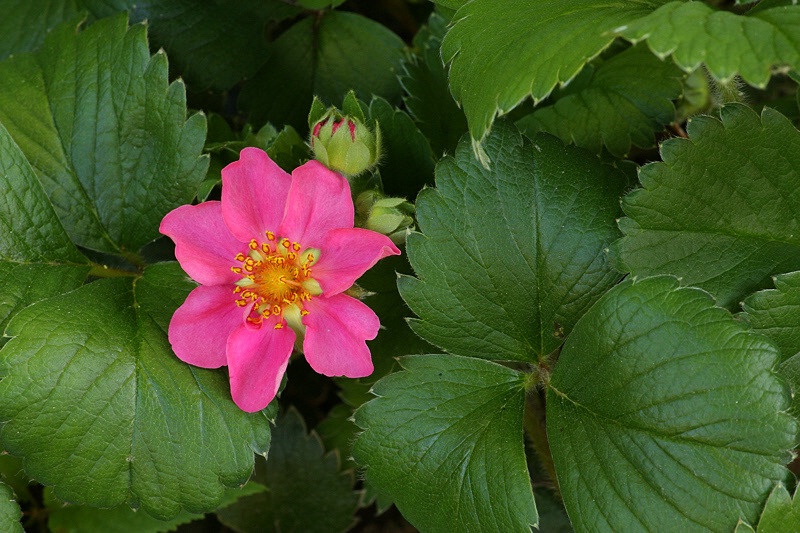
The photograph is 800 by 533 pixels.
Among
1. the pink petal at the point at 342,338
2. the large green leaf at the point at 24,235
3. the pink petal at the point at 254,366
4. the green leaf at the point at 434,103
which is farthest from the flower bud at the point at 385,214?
the large green leaf at the point at 24,235

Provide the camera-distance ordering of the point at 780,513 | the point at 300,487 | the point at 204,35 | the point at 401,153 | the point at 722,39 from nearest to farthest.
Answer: the point at 722,39, the point at 780,513, the point at 401,153, the point at 204,35, the point at 300,487

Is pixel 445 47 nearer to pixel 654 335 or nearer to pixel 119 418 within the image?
pixel 654 335

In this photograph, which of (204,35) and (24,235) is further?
(204,35)

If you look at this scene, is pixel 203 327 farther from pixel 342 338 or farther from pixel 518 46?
pixel 518 46

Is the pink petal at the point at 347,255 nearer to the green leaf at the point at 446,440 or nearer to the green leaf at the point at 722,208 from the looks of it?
the green leaf at the point at 446,440

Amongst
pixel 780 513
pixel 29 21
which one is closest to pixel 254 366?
pixel 780 513

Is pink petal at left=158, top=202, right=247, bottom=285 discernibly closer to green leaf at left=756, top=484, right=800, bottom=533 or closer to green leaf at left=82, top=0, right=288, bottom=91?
green leaf at left=82, top=0, right=288, bottom=91

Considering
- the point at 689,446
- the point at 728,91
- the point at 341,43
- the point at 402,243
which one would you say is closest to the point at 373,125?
the point at 402,243
